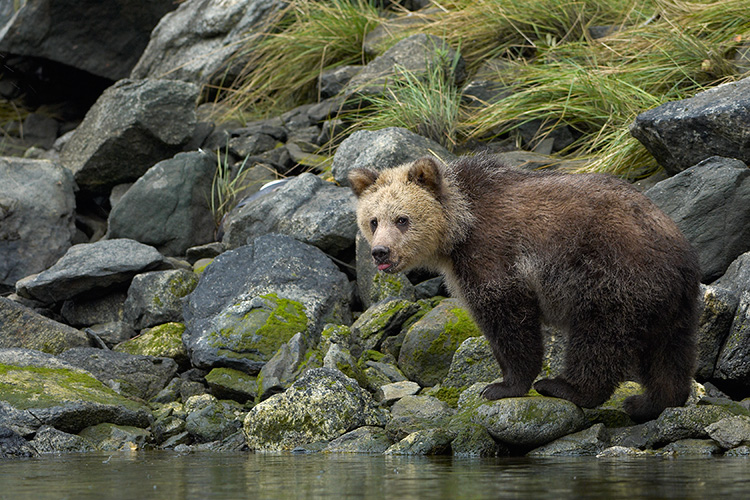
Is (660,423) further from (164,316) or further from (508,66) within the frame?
(508,66)

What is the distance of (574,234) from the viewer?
19.7ft

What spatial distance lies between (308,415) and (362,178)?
6.19 ft

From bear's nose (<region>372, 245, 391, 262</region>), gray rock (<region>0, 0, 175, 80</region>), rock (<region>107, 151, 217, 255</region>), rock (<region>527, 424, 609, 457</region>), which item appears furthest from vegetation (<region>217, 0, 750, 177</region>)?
rock (<region>527, 424, 609, 457</region>)

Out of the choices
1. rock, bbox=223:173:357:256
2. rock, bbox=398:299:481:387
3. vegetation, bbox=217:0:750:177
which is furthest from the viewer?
vegetation, bbox=217:0:750:177

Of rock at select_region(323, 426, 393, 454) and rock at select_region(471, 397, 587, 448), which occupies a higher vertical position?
rock at select_region(471, 397, 587, 448)

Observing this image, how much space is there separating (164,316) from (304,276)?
5.06 ft

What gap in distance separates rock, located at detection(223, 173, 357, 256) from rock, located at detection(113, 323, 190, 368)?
5.14 feet

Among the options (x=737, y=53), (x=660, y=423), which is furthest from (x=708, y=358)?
(x=737, y=53)

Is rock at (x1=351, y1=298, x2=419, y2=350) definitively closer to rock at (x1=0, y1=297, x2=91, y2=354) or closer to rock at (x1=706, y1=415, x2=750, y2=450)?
rock at (x1=0, y1=297, x2=91, y2=354)

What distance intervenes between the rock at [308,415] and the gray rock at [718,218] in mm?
3080

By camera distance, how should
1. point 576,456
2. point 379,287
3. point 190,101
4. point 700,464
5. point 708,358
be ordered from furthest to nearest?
point 190,101, point 379,287, point 708,358, point 576,456, point 700,464

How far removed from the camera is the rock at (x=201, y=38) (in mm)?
14828

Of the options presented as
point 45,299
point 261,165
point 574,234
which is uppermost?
point 261,165

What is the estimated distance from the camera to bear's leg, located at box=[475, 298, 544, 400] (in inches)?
243
